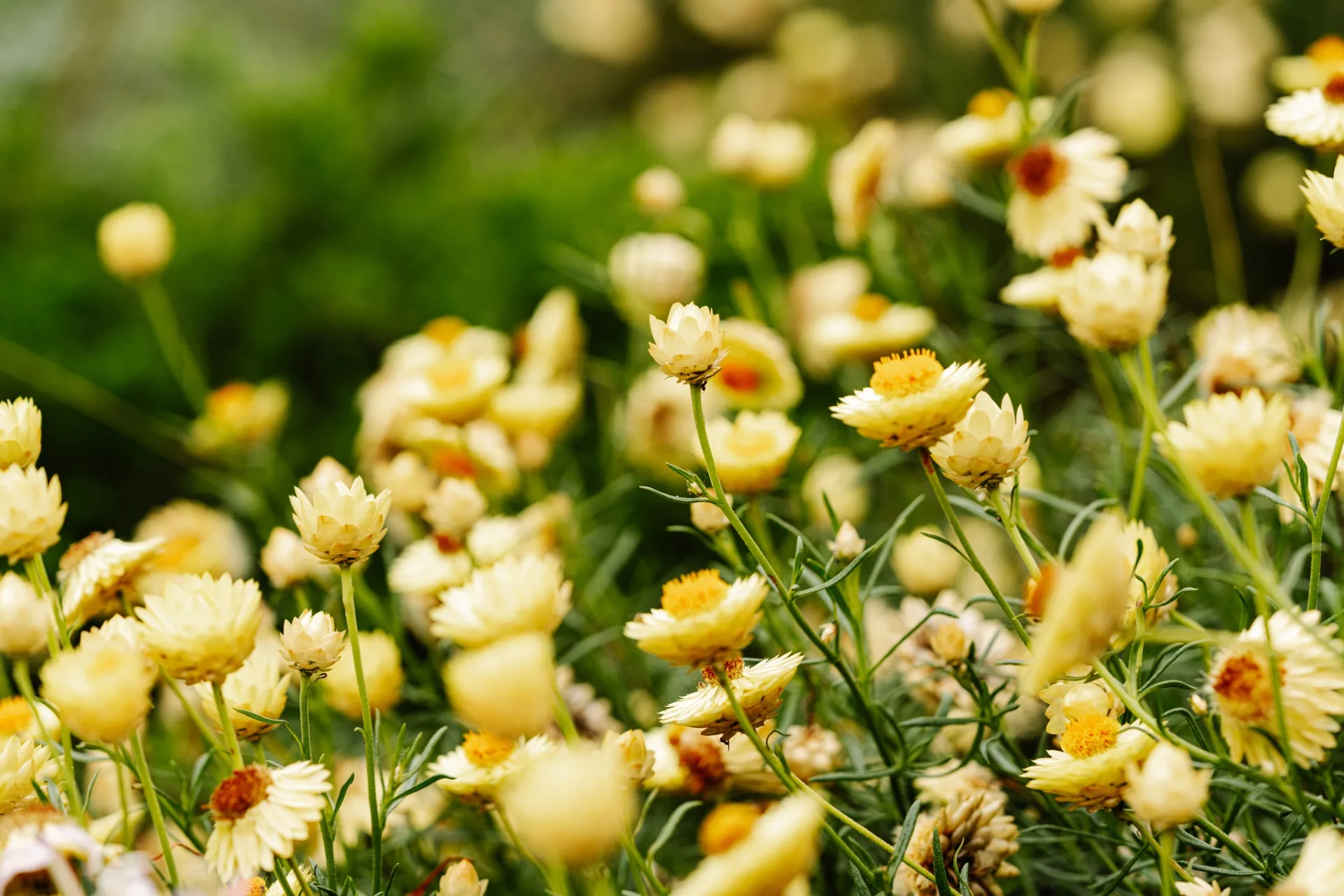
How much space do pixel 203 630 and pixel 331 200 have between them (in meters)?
1.74

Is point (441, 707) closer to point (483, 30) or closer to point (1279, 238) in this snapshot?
point (1279, 238)

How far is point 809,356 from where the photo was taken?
134 cm

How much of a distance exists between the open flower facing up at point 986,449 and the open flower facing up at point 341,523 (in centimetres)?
31

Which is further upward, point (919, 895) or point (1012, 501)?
point (1012, 501)

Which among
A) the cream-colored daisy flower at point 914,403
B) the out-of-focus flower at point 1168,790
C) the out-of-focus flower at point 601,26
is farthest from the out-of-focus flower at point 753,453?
the out-of-focus flower at point 601,26

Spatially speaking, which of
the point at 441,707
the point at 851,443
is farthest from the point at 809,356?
the point at 441,707

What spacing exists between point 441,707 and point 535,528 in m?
0.19

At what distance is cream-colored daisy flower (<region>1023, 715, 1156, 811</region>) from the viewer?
1.79 feet

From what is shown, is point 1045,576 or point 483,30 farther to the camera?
point 483,30

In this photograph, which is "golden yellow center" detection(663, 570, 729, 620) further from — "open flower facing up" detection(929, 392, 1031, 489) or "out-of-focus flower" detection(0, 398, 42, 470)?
"out-of-focus flower" detection(0, 398, 42, 470)

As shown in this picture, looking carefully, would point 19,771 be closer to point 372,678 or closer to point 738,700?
point 372,678

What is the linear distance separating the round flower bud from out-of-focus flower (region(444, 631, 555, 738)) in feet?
0.62

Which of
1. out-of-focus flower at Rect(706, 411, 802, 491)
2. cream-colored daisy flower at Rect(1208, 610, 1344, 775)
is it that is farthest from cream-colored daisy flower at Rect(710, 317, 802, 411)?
cream-colored daisy flower at Rect(1208, 610, 1344, 775)

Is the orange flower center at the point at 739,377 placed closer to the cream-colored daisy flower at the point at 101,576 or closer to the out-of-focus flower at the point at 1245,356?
the out-of-focus flower at the point at 1245,356
